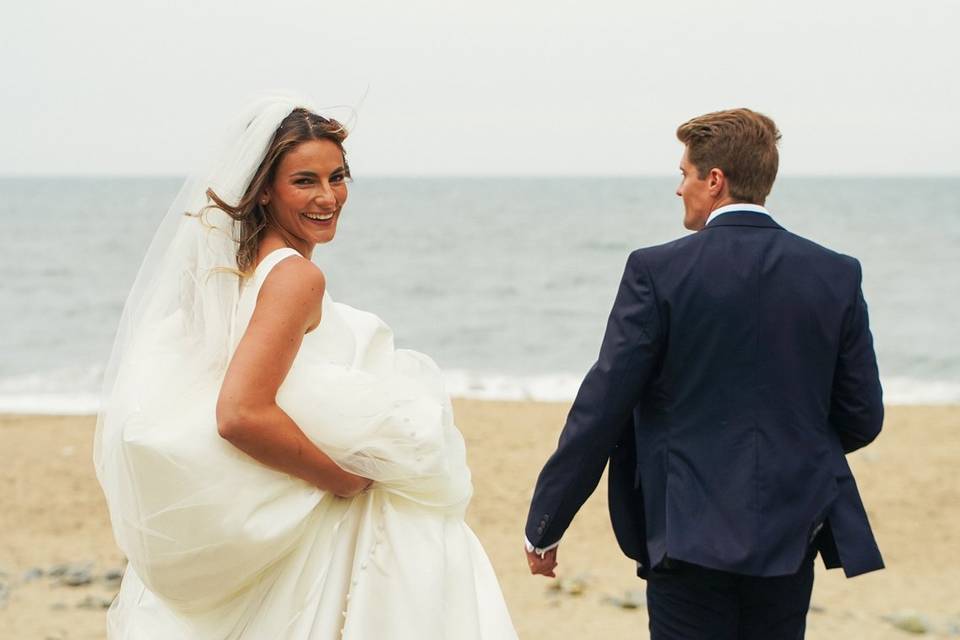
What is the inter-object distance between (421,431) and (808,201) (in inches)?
2598

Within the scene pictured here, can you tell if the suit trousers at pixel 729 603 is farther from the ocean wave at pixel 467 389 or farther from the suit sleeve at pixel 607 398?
the ocean wave at pixel 467 389

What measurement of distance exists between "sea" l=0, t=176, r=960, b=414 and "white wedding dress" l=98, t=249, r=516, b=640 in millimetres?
11738

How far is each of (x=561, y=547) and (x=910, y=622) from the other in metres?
2.50

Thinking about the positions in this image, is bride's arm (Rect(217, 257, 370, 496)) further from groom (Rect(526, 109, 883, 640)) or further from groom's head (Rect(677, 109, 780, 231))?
groom's head (Rect(677, 109, 780, 231))

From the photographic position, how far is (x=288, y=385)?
273 cm

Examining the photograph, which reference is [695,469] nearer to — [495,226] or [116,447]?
[116,447]

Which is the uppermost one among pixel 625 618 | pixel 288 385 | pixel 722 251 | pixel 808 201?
pixel 722 251

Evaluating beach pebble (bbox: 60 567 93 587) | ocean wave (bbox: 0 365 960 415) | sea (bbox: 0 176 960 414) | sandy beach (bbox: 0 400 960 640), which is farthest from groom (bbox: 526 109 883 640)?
sea (bbox: 0 176 960 414)

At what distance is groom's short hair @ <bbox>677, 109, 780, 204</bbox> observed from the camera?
9.81 feet

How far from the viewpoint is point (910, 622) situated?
6102 millimetres

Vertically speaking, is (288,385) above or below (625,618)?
above

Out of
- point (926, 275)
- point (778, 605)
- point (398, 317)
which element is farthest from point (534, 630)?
point (926, 275)

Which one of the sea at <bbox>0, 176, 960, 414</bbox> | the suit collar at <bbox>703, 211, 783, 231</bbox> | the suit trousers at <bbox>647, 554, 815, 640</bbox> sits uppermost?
the suit collar at <bbox>703, 211, 783, 231</bbox>

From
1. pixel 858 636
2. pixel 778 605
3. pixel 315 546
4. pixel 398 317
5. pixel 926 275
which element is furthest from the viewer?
pixel 926 275
